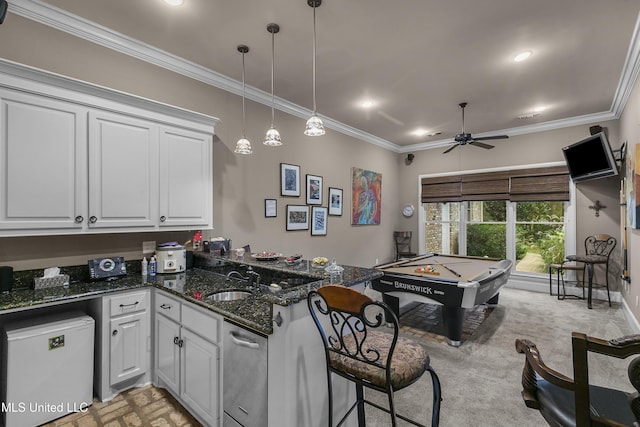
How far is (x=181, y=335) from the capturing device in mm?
2105

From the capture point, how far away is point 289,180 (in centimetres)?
445

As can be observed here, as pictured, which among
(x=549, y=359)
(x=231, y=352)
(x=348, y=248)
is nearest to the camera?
(x=231, y=352)

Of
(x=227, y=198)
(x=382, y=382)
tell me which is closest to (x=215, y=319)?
(x=382, y=382)

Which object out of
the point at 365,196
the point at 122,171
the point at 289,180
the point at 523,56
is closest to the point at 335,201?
the point at 365,196

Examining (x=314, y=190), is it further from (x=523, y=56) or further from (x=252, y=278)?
(x=523, y=56)

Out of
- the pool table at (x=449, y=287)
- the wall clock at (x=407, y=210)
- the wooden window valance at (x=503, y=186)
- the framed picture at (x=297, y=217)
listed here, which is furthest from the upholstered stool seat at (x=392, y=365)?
the wall clock at (x=407, y=210)

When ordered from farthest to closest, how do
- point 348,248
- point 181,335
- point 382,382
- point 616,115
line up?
point 348,248 < point 616,115 < point 181,335 < point 382,382

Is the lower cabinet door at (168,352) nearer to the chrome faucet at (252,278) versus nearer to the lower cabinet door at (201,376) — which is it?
the lower cabinet door at (201,376)

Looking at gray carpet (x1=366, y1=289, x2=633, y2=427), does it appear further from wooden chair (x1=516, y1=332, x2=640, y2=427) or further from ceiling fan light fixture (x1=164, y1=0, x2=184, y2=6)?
ceiling fan light fixture (x1=164, y1=0, x2=184, y2=6)

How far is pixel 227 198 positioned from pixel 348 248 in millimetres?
2730

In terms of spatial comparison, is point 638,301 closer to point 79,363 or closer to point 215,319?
point 215,319

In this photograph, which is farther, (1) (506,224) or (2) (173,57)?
(1) (506,224)

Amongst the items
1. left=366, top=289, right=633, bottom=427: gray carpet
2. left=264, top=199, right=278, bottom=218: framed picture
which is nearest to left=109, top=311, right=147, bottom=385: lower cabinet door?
left=366, top=289, right=633, bottom=427: gray carpet

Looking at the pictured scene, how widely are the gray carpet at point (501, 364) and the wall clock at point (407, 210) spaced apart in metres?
2.80
